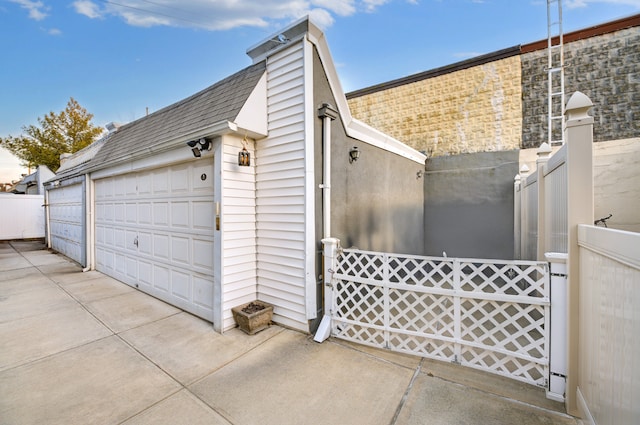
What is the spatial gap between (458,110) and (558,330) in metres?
7.01

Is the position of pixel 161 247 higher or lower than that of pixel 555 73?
lower

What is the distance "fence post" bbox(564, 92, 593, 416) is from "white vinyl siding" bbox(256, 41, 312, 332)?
268 cm

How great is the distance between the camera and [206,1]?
207 inches

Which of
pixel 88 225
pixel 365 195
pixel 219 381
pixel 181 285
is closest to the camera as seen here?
pixel 219 381

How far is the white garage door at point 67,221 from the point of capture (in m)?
7.59

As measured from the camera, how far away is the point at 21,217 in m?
13.1

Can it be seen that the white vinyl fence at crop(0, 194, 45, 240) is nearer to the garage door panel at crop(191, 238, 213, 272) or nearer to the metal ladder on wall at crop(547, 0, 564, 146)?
the garage door panel at crop(191, 238, 213, 272)

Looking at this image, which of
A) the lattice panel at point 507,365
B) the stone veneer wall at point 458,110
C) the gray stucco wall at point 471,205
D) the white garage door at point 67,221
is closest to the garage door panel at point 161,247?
the white garage door at point 67,221

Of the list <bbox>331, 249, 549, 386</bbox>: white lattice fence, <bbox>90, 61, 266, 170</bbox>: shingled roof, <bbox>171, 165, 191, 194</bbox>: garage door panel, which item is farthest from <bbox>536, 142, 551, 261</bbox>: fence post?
<bbox>171, 165, 191, 194</bbox>: garage door panel

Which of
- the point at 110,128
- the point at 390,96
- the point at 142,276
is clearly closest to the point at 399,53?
the point at 390,96

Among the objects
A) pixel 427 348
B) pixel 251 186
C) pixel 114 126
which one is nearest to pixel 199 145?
pixel 251 186

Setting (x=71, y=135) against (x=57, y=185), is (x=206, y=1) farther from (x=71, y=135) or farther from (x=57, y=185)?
(x=71, y=135)

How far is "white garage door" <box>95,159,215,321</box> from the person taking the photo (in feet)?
13.1

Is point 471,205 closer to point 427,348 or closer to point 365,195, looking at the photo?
point 365,195
